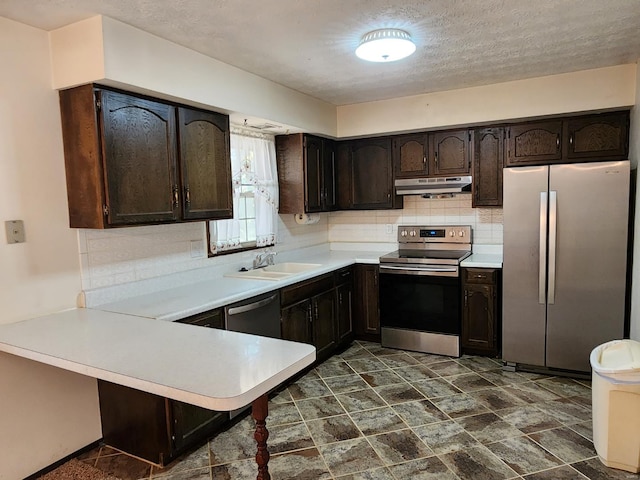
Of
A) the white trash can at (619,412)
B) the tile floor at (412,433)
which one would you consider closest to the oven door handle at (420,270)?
the tile floor at (412,433)

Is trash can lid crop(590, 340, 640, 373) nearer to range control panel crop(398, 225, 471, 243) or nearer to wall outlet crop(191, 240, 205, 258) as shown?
range control panel crop(398, 225, 471, 243)

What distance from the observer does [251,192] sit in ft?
12.7

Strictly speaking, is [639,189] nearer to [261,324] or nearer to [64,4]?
[261,324]

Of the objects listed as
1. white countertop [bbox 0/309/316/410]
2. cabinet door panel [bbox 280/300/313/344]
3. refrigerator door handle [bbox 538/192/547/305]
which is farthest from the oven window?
white countertop [bbox 0/309/316/410]

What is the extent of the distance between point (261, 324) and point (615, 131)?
3.30m

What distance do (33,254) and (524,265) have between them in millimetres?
3419

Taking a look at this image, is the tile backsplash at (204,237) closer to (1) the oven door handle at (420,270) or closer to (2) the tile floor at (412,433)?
(1) the oven door handle at (420,270)

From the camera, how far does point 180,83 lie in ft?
8.79

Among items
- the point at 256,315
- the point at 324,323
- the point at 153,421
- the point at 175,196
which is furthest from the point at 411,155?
the point at 153,421

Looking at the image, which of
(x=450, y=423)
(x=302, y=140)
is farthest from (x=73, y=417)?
(x=302, y=140)

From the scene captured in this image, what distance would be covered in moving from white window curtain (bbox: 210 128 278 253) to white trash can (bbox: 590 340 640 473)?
2693 millimetres

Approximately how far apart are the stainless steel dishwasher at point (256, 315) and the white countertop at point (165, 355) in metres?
0.62

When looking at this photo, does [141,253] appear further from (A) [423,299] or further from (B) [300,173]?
(A) [423,299]

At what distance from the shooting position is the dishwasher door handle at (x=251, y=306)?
9.21 ft
